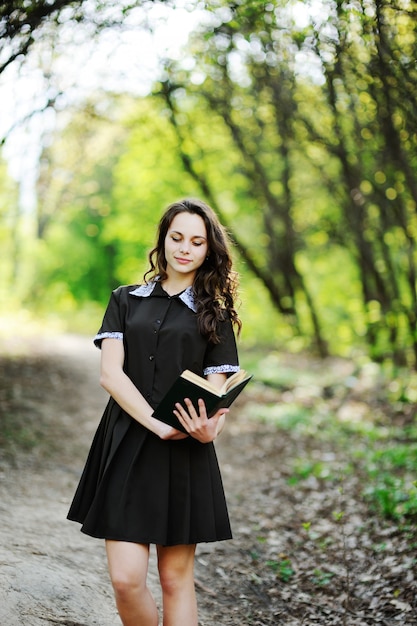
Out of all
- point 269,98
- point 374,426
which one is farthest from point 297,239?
point 374,426

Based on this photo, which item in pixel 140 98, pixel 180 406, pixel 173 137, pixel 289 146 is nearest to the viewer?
pixel 180 406

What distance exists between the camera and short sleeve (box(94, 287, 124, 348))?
3174 millimetres

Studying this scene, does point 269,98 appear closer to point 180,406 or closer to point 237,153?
point 237,153

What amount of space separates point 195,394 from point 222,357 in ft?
1.33

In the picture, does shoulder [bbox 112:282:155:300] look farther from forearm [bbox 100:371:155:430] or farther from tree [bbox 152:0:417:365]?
tree [bbox 152:0:417:365]

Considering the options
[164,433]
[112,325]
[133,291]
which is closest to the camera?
[164,433]

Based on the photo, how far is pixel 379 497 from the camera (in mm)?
6168

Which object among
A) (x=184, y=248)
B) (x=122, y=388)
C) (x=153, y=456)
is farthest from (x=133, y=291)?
(x=153, y=456)

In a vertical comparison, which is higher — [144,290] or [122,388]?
[144,290]

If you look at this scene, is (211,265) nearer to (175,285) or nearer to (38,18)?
(175,285)

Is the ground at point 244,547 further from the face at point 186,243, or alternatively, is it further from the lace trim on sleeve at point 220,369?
the face at point 186,243

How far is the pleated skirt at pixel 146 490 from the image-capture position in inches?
117

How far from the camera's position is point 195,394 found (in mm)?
2883

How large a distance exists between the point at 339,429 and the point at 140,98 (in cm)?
859
